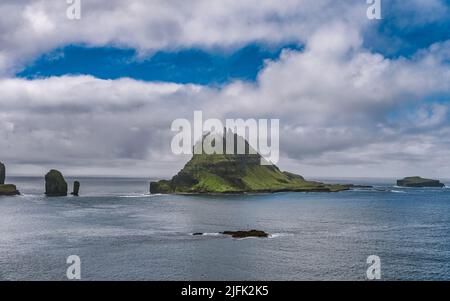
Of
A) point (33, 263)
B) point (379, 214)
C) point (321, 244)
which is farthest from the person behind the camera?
point (379, 214)

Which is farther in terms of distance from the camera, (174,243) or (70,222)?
(70,222)

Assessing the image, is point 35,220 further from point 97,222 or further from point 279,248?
point 279,248

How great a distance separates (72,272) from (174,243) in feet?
110

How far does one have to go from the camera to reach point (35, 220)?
5910 inches

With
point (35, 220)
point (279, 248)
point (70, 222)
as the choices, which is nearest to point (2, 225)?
point (35, 220)
